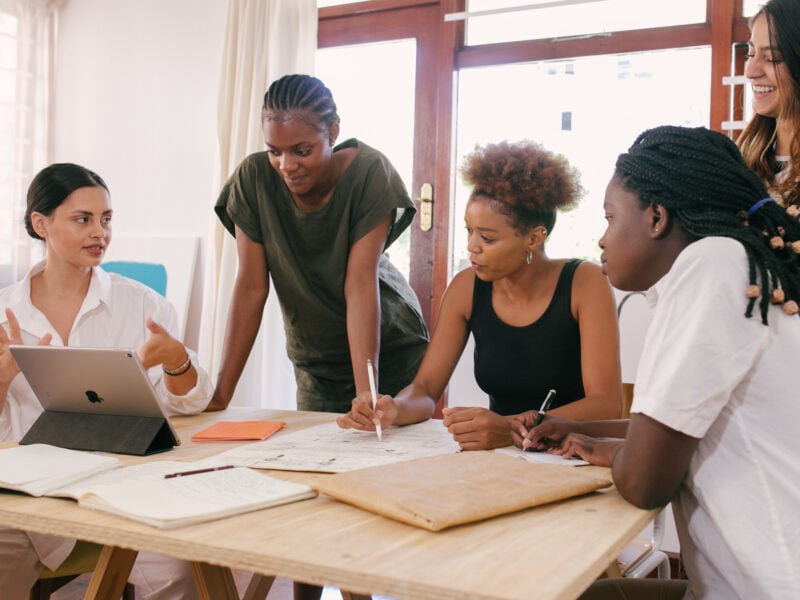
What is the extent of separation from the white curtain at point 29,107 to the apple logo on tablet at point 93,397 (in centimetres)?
318

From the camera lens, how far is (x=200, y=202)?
4355mm

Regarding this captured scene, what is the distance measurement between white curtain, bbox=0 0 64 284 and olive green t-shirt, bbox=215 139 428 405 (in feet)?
8.42

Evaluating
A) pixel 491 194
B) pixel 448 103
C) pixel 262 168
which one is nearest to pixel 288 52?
pixel 448 103

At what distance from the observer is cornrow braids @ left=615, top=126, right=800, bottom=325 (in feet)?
3.51

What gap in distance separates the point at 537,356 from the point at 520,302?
0.14m

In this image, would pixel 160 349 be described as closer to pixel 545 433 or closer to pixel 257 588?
pixel 257 588

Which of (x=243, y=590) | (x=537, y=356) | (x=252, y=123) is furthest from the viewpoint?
(x=252, y=123)

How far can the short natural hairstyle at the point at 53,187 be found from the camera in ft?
7.14

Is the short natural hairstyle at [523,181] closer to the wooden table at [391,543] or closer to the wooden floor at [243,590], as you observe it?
the wooden table at [391,543]

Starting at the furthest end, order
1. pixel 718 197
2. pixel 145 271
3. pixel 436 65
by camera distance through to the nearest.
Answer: pixel 145 271
pixel 436 65
pixel 718 197

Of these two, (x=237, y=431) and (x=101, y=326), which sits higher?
(x=101, y=326)

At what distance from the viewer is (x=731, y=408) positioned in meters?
1.06

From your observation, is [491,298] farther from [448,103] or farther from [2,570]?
[448,103]

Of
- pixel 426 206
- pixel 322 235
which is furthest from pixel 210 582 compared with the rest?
pixel 426 206
